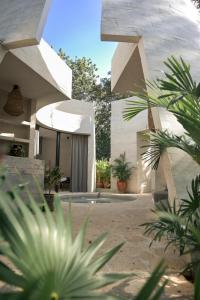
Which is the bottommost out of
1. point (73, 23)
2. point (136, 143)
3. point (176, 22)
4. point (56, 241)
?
point (56, 241)

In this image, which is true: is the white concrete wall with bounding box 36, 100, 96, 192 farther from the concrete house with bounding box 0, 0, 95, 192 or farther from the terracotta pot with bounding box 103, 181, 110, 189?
the terracotta pot with bounding box 103, 181, 110, 189

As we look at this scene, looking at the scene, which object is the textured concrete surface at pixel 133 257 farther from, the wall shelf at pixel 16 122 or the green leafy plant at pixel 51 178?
the wall shelf at pixel 16 122

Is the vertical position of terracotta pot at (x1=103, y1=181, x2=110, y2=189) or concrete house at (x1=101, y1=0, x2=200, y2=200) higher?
concrete house at (x1=101, y1=0, x2=200, y2=200)

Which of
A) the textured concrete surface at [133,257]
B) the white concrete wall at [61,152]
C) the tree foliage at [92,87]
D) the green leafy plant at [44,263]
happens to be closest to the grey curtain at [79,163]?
the white concrete wall at [61,152]

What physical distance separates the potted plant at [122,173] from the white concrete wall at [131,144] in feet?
0.75

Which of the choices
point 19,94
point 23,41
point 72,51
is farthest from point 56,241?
point 72,51

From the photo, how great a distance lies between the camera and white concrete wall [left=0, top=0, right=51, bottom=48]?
4445 millimetres

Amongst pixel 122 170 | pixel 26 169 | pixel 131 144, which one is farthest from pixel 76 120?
pixel 26 169

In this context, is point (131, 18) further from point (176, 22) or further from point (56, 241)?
point (56, 241)

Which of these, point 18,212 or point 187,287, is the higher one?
point 18,212

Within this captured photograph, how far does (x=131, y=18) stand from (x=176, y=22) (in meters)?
0.76

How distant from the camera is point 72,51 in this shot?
18.6 metres

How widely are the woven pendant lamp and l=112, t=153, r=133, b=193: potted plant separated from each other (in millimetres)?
6783

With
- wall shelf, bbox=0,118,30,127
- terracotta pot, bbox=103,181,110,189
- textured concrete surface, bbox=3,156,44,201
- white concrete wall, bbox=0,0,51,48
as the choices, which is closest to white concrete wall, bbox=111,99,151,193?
terracotta pot, bbox=103,181,110,189
